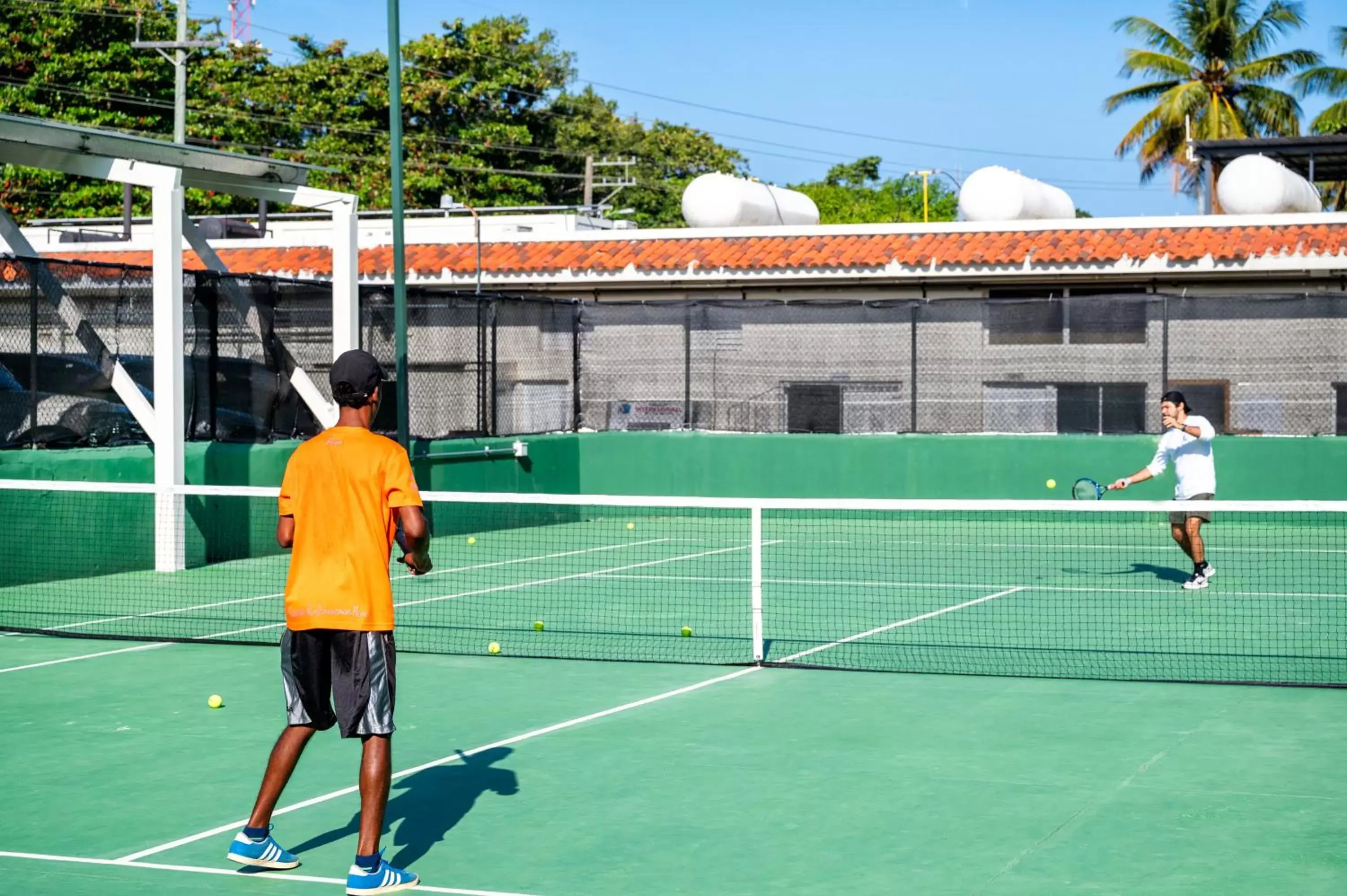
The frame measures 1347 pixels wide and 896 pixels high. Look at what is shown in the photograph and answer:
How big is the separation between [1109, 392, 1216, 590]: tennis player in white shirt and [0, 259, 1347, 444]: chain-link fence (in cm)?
693

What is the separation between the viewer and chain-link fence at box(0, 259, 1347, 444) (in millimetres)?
17328

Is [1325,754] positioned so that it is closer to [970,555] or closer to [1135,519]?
[970,555]

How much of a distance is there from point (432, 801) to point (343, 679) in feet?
4.52

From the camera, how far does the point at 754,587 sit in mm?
10664

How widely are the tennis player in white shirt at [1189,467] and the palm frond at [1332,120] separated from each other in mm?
33049

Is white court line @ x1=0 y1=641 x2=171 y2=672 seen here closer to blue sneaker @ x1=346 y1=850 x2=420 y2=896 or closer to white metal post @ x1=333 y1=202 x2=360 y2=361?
blue sneaker @ x1=346 y1=850 x2=420 y2=896

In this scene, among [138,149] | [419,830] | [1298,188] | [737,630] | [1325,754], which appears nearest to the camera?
[419,830]

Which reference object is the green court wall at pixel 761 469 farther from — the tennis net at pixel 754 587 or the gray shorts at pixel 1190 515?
the gray shorts at pixel 1190 515

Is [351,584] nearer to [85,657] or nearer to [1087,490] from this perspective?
[85,657]

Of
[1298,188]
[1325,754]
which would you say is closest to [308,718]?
[1325,754]

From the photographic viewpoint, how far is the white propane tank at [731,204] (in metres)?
27.1

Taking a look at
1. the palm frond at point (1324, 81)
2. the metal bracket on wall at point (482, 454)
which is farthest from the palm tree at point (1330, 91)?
the metal bracket on wall at point (482, 454)

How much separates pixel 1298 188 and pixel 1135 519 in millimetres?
6843

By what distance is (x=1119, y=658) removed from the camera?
10.8 meters
